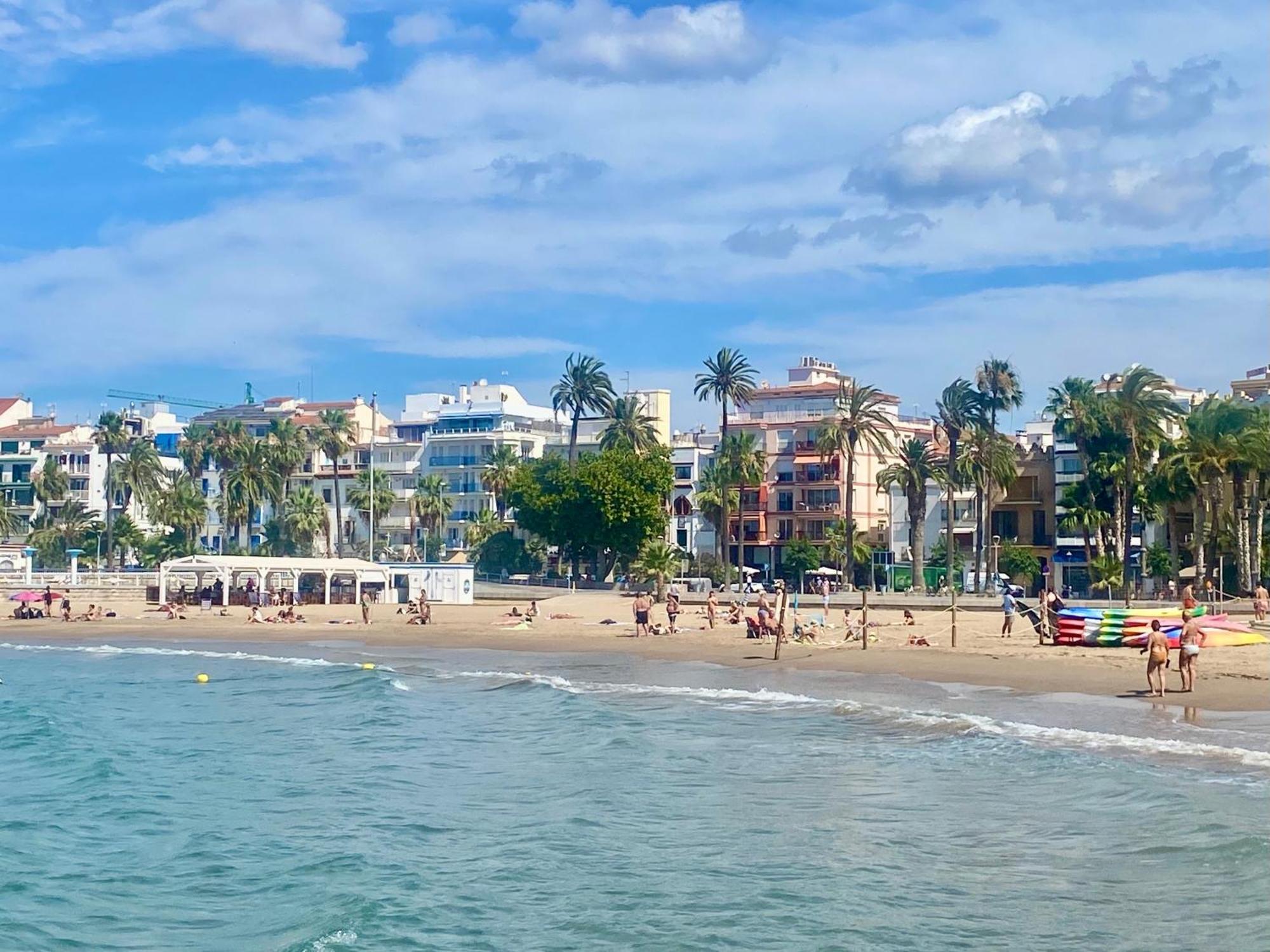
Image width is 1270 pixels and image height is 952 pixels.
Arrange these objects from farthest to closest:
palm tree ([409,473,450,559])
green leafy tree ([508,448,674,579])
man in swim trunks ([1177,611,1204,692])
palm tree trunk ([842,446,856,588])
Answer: palm tree ([409,473,450,559]) → green leafy tree ([508,448,674,579]) → palm tree trunk ([842,446,856,588]) → man in swim trunks ([1177,611,1204,692])

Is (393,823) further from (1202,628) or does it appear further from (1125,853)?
(1202,628)

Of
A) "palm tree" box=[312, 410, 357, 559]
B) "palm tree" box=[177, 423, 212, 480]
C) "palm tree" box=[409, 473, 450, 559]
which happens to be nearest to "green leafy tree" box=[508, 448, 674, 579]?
"palm tree" box=[409, 473, 450, 559]

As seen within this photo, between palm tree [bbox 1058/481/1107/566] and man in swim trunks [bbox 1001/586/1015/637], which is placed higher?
palm tree [bbox 1058/481/1107/566]

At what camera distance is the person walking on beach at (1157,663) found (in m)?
25.4

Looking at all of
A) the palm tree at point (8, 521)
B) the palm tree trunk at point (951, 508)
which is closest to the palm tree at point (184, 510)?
the palm tree at point (8, 521)

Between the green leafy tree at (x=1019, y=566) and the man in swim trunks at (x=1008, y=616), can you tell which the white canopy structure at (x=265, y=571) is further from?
the green leafy tree at (x=1019, y=566)

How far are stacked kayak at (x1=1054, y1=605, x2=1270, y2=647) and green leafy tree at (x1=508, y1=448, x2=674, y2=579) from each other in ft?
133

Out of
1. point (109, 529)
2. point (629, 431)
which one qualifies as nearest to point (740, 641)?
point (629, 431)

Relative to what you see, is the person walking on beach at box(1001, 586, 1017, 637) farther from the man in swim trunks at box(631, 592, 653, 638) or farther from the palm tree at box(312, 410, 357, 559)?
the palm tree at box(312, 410, 357, 559)

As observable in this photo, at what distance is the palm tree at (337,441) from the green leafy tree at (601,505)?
711 inches

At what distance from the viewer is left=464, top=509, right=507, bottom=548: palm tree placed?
9138 cm

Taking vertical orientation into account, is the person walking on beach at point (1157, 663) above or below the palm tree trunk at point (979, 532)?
below

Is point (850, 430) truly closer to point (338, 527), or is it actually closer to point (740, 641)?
point (740, 641)

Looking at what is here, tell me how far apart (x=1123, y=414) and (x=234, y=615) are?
38.3 meters
